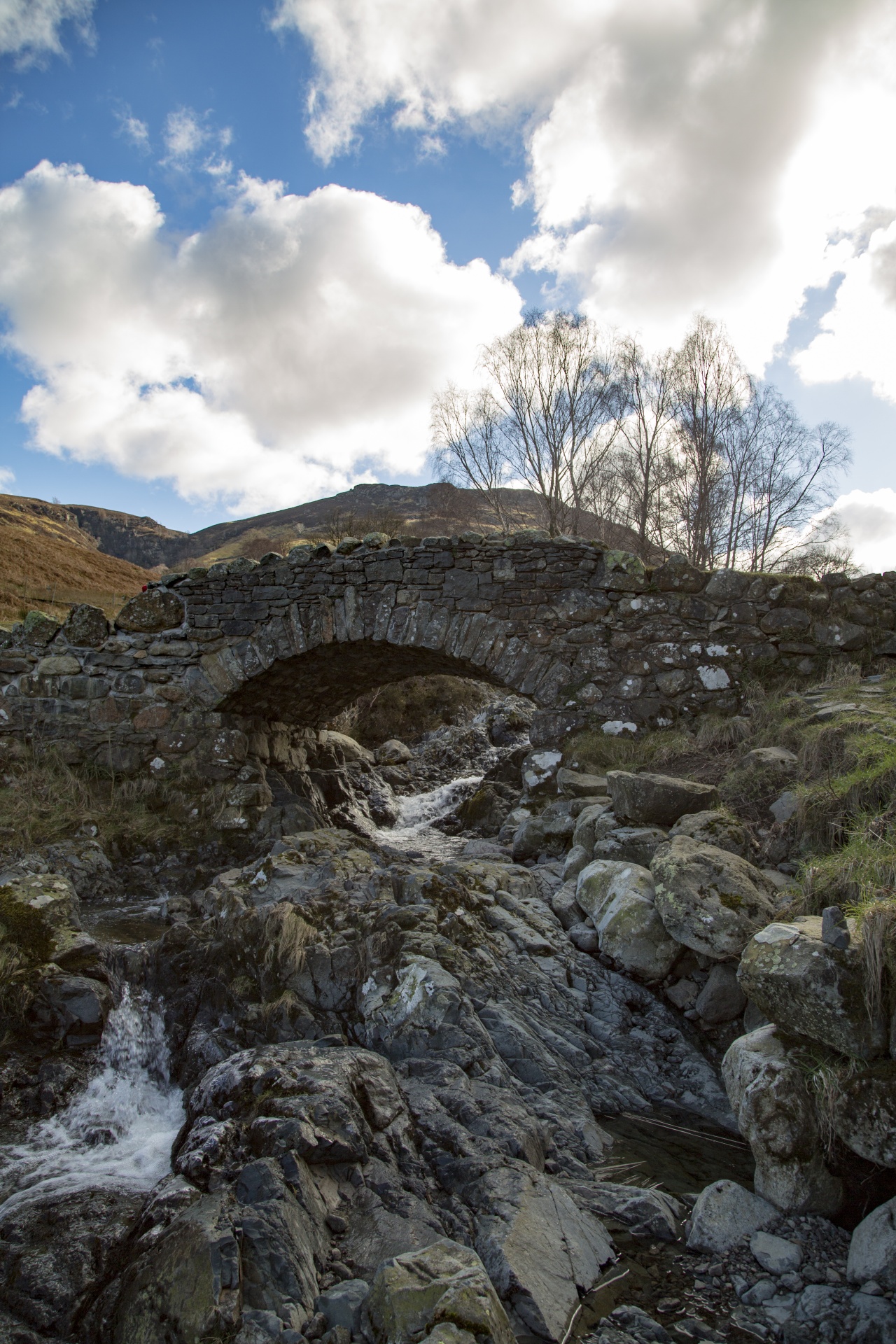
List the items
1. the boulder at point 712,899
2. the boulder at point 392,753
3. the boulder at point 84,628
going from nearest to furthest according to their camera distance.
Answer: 1. the boulder at point 712,899
2. the boulder at point 84,628
3. the boulder at point 392,753

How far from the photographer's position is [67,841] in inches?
293

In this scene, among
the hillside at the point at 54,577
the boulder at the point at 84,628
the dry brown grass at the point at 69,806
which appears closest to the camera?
the dry brown grass at the point at 69,806

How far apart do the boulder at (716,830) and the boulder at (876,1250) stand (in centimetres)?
222

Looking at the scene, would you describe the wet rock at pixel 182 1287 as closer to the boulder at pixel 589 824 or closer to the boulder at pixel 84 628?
the boulder at pixel 589 824

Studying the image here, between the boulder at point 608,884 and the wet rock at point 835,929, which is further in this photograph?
the boulder at point 608,884

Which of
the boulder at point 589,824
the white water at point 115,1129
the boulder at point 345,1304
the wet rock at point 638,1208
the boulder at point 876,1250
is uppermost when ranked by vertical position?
the boulder at point 589,824

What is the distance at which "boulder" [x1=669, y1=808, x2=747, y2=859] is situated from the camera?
4754 millimetres

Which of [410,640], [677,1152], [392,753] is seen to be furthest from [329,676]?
[677,1152]

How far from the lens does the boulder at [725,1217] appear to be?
2.66 m

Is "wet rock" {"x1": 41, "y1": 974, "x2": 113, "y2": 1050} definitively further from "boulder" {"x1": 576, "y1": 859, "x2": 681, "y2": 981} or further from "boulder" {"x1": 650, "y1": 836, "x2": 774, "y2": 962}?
"boulder" {"x1": 650, "y1": 836, "x2": 774, "y2": 962}

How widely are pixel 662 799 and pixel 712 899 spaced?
1.43 m

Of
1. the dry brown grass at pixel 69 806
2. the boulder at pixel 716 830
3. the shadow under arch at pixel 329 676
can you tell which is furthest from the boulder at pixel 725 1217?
the dry brown grass at pixel 69 806

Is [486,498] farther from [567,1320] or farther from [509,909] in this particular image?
[567,1320]

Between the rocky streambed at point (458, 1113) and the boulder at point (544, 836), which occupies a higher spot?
the boulder at point (544, 836)
